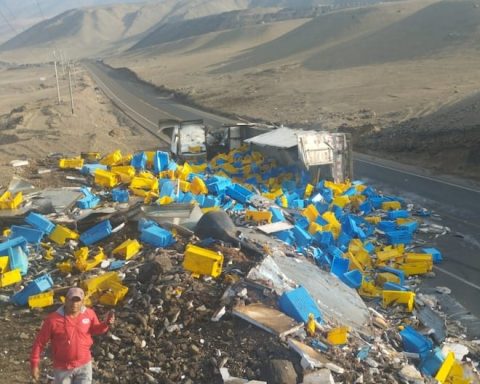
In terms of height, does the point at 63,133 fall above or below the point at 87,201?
below

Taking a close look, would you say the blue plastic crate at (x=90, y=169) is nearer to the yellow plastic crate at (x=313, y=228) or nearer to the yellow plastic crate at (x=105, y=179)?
the yellow plastic crate at (x=105, y=179)

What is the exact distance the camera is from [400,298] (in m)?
9.83

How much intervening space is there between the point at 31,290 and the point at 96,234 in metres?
2.21

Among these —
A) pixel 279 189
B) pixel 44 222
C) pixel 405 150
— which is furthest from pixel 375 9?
pixel 44 222

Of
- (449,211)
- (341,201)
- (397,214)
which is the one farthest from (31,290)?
(449,211)

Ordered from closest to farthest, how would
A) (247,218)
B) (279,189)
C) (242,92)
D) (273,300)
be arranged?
(273,300) < (247,218) < (279,189) < (242,92)

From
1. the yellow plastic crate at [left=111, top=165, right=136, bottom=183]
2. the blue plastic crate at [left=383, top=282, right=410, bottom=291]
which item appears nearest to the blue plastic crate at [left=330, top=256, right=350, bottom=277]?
the blue plastic crate at [left=383, top=282, right=410, bottom=291]

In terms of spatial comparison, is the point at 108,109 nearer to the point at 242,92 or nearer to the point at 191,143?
the point at 242,92

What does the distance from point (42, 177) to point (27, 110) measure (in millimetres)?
27063

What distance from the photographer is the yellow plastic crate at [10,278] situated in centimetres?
867

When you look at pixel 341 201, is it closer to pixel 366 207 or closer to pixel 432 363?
pixel 366 207

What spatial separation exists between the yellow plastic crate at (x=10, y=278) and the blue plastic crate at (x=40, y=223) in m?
1.54

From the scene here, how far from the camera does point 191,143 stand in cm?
2136

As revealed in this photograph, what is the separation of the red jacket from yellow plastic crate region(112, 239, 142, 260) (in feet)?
12.7
